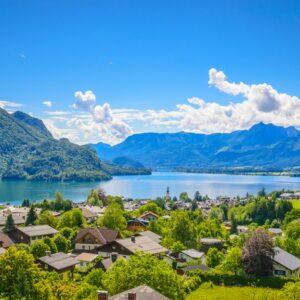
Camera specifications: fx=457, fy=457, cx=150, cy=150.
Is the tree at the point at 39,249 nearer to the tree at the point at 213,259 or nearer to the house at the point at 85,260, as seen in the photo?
the house at the point at 85,260

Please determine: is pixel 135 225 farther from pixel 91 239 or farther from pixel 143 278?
pixel 143 278

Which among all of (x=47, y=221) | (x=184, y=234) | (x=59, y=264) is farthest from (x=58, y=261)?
(x=47, y=221)

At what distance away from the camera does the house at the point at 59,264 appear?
141 ft

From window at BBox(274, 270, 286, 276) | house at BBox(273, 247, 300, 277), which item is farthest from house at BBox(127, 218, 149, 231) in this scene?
window at BBox(274, 270, 286, 276)

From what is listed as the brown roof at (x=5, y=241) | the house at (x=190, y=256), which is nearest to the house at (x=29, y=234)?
the brown roof at (x=5, y=241)

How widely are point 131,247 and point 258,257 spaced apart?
14340 millimetres

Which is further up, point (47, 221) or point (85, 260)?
point (47, 221)

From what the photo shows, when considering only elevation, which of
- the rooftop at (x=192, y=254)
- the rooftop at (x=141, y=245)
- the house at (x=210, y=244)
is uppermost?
the rooftop at (x=141, y=245)

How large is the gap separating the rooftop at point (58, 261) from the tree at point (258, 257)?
1738cm

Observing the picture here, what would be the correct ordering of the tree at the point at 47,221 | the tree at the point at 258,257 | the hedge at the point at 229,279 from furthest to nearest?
1. the tree at the point at 47,221
2. the tree at the point at 258,257
3. the hedge at the point at 229,279

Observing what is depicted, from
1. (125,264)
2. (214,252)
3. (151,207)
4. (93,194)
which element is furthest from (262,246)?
(93,194)

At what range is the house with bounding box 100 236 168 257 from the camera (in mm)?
51031

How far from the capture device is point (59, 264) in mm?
43781

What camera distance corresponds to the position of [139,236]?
5834 cm
